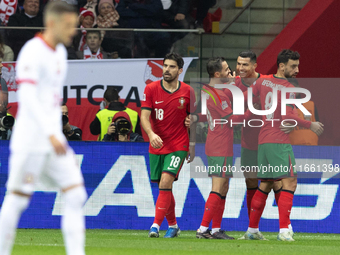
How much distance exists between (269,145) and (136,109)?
10.2ft

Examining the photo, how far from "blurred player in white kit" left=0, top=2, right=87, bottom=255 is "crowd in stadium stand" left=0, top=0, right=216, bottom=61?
5.93 m

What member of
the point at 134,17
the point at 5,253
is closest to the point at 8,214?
the point at 5,253

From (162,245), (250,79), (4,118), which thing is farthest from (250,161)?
(4,118)

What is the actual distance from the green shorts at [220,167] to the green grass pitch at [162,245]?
0.82 meters

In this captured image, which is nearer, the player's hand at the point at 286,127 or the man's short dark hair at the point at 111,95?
the player's hand at the point at 286,127

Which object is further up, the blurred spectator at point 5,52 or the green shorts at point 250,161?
the blurred spectator at point 5,52

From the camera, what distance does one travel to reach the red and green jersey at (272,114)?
712 cm

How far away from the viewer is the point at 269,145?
23.5 feet

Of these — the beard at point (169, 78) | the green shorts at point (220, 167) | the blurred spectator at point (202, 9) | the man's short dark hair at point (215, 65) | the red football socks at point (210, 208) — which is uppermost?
the blurred spectator at point (202, 9)

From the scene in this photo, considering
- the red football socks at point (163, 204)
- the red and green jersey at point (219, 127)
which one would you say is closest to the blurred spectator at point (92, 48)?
the red and green jersey at point (219, 127)

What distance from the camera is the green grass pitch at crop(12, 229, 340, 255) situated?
5844 millimetres

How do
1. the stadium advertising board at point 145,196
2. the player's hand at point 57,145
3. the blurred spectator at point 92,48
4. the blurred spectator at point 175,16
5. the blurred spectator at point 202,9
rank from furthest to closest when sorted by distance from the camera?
1. the blurred spectator at point 202,9
2. the blurred spectator at point 175,16
3. the blurred spectator at point 92,48
4. the stadium advertising board at point 145,196
5. the player's hand at point 57,145

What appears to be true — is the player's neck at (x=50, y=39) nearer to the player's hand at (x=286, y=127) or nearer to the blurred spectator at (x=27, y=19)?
the player's hand at (x=286, y=127)

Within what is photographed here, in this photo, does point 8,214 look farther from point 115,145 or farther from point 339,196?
point 339,196
